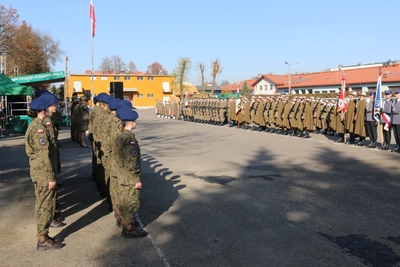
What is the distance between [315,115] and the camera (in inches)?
784

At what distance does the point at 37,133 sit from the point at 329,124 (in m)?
16.0

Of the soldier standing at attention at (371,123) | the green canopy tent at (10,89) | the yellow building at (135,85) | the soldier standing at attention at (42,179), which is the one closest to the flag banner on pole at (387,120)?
the soldier standing at attention at (371,123)

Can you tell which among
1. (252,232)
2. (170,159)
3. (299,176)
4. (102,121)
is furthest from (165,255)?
(170,159)

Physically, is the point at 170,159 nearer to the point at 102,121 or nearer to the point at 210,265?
the point at 102,121

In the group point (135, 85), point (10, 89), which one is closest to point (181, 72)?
point (135, 85)

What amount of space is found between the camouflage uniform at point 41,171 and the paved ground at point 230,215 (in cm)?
42

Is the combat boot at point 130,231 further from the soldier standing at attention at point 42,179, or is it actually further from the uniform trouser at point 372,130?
the uniform trouser at point 372,130

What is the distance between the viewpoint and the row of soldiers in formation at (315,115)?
1418 cm

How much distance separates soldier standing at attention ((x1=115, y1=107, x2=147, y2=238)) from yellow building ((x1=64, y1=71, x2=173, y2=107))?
2821 inches

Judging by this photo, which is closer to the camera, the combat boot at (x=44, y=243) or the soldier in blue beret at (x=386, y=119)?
the combat boot at (x=44, y=243)

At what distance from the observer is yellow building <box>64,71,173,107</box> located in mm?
77062

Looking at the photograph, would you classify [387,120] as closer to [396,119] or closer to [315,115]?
[396,119]

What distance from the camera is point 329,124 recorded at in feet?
63.2

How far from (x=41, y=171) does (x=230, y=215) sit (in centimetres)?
278
